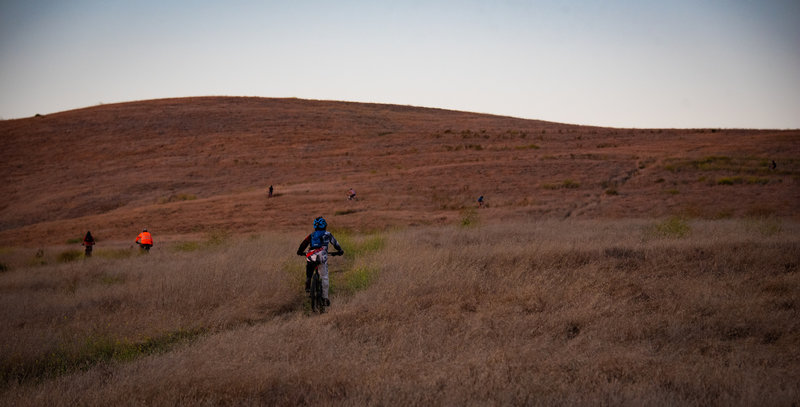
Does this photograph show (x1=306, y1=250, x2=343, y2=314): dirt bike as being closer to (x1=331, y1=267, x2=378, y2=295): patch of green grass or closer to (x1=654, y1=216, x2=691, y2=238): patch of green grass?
(x1=331, y1=267, x2=378, y2=295): patch of green grass

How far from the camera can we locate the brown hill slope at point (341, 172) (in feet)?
101

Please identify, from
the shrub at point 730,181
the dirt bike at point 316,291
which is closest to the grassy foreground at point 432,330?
the dirt bike at point 316,291

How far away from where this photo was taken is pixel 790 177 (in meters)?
33.6

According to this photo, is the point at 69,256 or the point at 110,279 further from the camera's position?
the point at 69,256

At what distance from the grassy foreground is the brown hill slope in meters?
16.2

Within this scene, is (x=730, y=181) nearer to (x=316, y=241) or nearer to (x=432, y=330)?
(x=316, y=241)

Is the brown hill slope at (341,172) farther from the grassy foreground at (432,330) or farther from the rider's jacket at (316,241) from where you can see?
the rider's jacket at (316,241)

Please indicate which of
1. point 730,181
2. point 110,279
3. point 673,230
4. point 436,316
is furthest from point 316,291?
point 730,181

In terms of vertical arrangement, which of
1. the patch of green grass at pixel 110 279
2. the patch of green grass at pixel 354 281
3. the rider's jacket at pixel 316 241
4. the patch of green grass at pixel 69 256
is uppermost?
the rider's jacket at pixel 316 241

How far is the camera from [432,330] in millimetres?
7496

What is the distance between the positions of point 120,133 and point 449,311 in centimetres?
6555

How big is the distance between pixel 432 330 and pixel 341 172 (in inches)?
1483

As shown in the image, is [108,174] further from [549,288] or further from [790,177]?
[790,177]

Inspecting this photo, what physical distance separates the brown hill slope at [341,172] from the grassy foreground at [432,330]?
1624 centimetres
